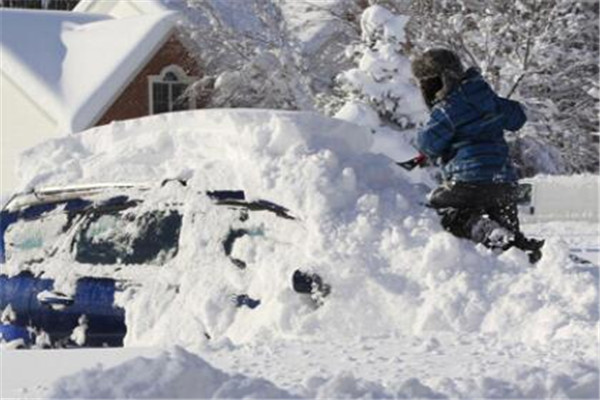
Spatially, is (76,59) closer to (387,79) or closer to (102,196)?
(387,79)

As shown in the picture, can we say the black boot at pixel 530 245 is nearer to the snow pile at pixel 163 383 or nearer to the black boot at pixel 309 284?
the black boot at pixel 309 284

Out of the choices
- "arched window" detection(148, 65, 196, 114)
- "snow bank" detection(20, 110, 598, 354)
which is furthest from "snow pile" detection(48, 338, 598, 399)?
"arched window" detection(148, 65, 196, 114)

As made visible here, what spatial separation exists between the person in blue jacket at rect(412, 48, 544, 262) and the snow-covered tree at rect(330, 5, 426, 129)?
51.3 feet

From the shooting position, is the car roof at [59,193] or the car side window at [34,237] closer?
the car roof at [59,193]

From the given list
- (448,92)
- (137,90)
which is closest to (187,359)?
(448,92)

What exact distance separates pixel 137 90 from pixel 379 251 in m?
22.3

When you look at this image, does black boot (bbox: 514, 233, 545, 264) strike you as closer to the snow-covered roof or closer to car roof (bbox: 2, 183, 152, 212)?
car roof (bbox: 2, 183, 152, 212)

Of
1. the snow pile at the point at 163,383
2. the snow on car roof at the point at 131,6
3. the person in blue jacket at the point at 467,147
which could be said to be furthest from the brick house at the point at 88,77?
the snow pile at the point at 163,383

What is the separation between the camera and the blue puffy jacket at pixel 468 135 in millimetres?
7641

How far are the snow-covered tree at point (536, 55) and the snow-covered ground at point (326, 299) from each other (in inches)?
766

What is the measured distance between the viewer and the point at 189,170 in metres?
7.85

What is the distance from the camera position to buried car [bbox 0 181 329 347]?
7.50m

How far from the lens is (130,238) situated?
25.5ft

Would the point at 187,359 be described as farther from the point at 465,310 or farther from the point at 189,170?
the point at 189,170
